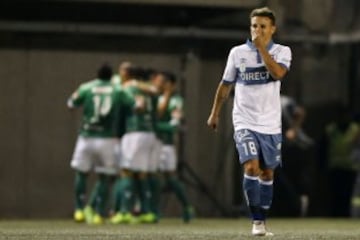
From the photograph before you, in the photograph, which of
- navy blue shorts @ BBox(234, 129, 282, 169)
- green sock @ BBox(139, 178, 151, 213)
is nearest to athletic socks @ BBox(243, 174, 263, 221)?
navy blue shorts @ BBox(234, 129, 282, 169)

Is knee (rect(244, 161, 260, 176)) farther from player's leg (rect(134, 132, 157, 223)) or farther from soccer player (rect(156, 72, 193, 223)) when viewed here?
soccer player (rect(156, 72, 193, 223))

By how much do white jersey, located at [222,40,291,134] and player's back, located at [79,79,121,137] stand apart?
6.37 m

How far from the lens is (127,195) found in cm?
1952

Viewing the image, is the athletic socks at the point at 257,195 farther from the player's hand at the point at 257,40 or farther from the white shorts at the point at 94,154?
the white shorts at the point at 94,154

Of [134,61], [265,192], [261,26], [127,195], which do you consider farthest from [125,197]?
[261,26]

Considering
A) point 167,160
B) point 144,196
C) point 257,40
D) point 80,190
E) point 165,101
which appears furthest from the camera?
point 167,160

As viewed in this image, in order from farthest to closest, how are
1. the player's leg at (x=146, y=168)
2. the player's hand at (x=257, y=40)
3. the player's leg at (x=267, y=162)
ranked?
the player's leg at (x=146, y=168) → the player's leg at (x=267, y=162) → the player's hand at (x=257, y=40)

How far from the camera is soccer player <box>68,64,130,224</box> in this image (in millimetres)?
19438

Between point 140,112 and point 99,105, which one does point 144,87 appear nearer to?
point 140,112

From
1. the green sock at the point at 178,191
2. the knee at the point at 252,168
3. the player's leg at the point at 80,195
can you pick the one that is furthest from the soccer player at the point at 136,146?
the knee at the point at 252,168

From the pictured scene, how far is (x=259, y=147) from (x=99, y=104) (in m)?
6.61

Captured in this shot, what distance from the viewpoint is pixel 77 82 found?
80.5 ft

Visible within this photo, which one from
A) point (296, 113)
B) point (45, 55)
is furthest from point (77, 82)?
point (296, 113)

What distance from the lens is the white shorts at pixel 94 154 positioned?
1961 cm
